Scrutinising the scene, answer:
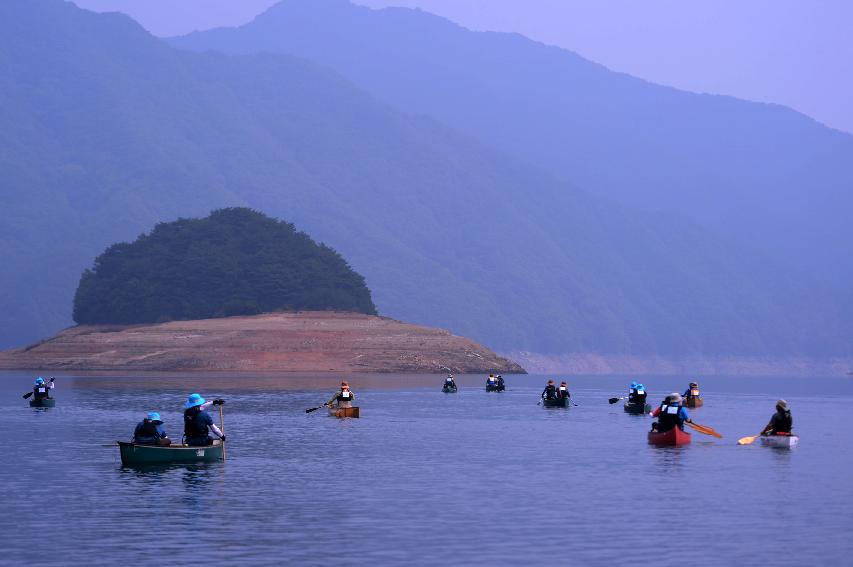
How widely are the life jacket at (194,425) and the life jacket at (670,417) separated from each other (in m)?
22.3

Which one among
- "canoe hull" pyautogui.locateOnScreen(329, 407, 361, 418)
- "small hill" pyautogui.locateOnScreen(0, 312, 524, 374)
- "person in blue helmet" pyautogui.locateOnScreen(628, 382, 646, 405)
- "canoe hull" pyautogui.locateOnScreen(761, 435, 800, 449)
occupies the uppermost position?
"small hill" pyautogui.locateOnScreen(0, 312, 524, 374)

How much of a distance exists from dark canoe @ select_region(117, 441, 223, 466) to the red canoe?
22636mm

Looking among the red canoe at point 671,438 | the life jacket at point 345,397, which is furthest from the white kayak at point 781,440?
the life jacket at point 345,397

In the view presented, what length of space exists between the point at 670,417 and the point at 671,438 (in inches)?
41.1

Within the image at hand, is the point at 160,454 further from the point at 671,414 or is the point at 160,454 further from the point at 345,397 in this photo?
the point at 345,397

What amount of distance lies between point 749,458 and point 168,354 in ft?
478

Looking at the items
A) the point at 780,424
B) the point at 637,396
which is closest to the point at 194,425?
the point at 780,424

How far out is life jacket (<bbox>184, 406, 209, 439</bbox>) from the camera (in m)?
50.8

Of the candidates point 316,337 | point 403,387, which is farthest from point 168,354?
point 403,387

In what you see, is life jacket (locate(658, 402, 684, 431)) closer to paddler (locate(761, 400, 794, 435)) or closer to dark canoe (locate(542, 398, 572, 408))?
paddler (locate(761, 400, 794, 435))

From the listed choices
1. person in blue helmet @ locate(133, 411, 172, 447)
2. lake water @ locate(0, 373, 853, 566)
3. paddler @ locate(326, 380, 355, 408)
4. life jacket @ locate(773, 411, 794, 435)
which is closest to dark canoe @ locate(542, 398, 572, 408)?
paddler @ locate(326, 380, 355, 408)

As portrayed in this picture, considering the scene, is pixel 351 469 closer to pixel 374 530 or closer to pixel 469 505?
pixel 469 505

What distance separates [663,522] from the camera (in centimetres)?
3691

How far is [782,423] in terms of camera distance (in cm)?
6153
